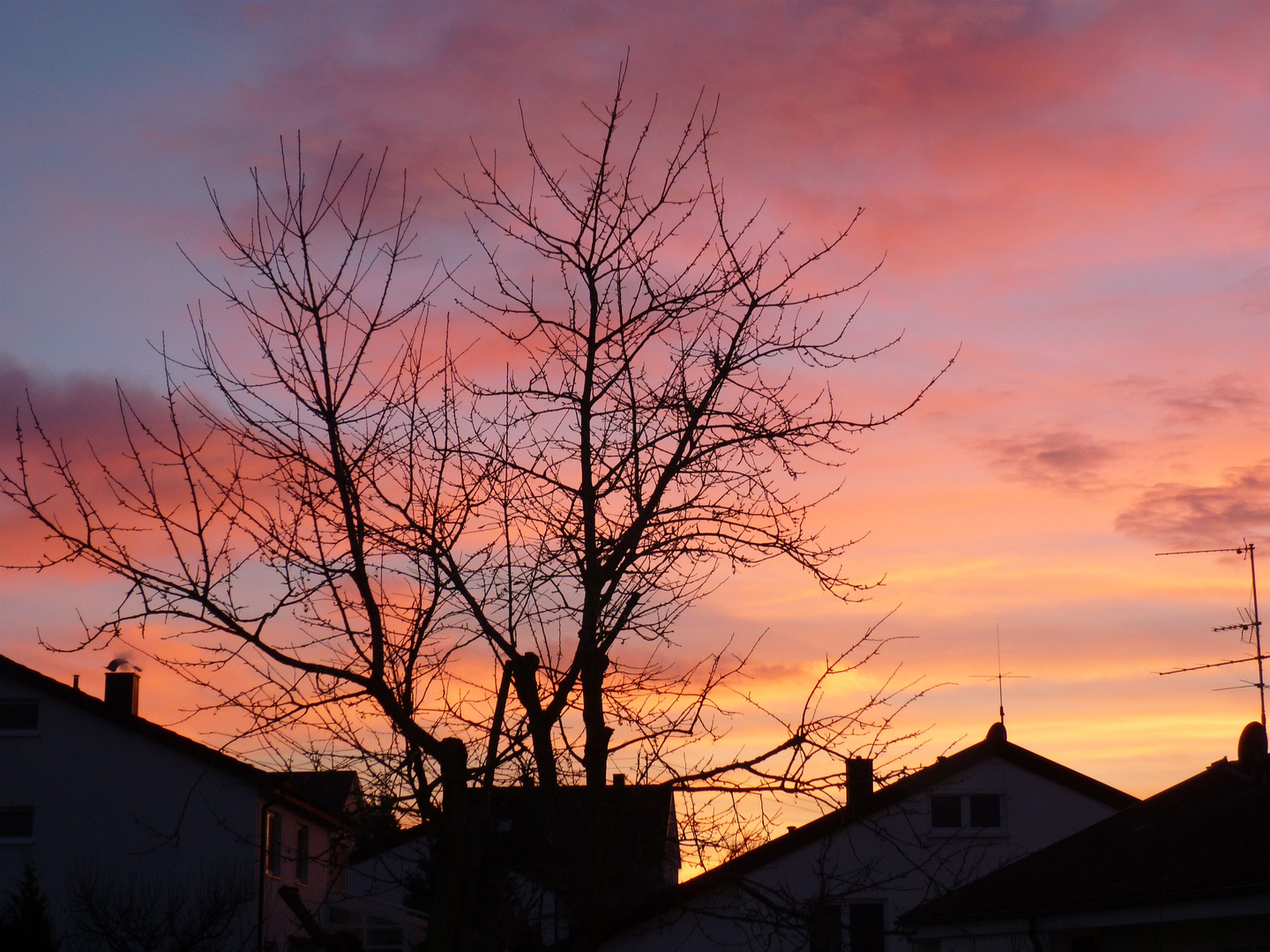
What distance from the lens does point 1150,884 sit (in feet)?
47.9

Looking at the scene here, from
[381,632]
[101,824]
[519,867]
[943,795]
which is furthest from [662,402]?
[101,824]

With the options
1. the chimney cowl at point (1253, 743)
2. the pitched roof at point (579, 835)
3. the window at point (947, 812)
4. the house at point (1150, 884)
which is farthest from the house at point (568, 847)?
the window at point (947, 812)

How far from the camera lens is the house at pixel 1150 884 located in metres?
13.5

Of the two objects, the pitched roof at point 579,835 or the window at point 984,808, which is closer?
the pitched roof at point 579,835

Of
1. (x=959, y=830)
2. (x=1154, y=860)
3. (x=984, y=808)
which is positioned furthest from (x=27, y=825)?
(x=1154, y=860)

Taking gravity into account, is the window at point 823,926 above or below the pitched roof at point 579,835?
below

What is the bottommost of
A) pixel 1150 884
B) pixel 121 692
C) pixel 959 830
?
pixel 1150 884

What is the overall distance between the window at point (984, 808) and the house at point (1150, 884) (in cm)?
732

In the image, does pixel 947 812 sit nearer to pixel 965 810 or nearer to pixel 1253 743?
pixel 965 810

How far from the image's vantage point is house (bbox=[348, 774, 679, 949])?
611 cm

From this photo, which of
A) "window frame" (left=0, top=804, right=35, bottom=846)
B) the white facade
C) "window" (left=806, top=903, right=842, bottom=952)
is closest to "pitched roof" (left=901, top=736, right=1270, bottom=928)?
"window" (left=806, top=903, right=842, bottom=952)

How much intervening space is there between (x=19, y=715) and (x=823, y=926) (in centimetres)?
2705

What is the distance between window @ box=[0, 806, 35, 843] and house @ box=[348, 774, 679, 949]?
24.5m

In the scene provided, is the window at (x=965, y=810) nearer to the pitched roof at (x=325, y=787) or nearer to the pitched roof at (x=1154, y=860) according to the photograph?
the pitched roof at (x=1154, y=860)
